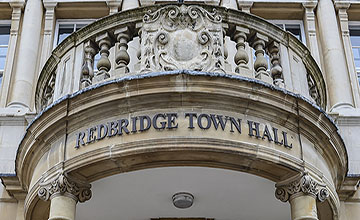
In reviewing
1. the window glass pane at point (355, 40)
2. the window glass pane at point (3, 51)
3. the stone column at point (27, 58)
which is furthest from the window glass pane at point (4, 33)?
the window glass pane at point (355, 40)

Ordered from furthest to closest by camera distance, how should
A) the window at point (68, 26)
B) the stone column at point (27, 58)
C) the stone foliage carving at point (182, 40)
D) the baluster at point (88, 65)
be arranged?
the window at point (68, 26), the stone column at point (27, 58), the baluster at point (88, 65), the stone foliage carving at point (182, 40)

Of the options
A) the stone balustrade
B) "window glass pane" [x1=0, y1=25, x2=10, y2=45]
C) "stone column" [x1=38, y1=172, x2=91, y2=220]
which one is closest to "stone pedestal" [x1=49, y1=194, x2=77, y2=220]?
"stone column" [x1=38, y1=172, x2=91, y2=220]

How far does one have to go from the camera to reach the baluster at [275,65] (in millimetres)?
10359

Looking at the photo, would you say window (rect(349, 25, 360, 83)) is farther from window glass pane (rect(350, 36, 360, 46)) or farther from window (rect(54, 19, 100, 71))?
window (rect(54, 19, 100, 71))

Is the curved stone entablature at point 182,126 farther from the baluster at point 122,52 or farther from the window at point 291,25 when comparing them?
the window at point 291,25

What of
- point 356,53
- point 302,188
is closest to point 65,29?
point 356,53

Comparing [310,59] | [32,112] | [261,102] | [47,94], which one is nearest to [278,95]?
[261,102]

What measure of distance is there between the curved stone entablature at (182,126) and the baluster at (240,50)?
27.9 inches

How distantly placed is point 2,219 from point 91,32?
11.5 feet

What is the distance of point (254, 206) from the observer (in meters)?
11.1

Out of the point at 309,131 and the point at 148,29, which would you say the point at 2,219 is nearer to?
the point at 148,29

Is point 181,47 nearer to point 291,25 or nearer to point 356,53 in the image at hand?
point 291,25

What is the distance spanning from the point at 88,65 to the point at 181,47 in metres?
1.51

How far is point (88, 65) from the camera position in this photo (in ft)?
34.6
